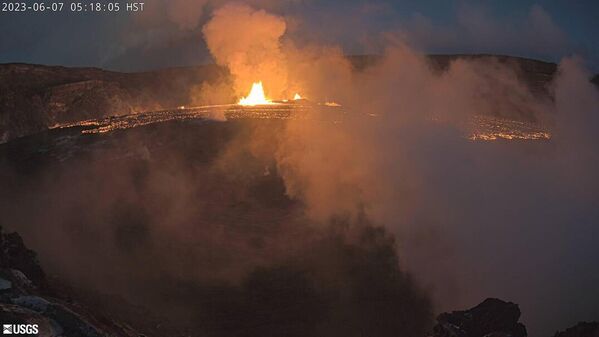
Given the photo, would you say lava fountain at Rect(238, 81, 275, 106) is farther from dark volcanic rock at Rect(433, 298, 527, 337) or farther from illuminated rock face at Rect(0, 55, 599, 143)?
dark volcanic rock at Rect(433, 298, 527, 337)

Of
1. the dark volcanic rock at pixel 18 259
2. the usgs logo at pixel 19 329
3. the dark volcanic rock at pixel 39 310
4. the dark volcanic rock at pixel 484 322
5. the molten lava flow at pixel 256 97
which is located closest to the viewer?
the usgs logo at pixel 19 329

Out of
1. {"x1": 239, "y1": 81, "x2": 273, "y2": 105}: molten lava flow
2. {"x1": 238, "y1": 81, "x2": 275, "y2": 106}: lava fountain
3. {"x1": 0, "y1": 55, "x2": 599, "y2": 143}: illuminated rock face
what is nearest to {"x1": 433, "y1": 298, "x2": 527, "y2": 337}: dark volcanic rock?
{"x1": 239, "y1": 81, "x2": 273, "y2": 105}: molten lava flow

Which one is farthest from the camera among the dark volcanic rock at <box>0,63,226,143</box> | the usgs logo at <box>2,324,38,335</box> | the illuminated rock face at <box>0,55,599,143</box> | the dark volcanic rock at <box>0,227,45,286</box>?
the dark volcanic rock at <box>0,63,226,143</box>

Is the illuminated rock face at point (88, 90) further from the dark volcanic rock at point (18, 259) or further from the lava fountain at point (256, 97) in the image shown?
the dark volcanic rock at point (18, 259)

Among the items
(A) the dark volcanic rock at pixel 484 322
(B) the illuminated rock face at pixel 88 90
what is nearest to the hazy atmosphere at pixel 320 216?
(A) the dark volcanic rock at pixel 484 322

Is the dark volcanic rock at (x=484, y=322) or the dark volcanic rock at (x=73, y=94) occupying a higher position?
the dark volcanic rock at (x=73, y=94)

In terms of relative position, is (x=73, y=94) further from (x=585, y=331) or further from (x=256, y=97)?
(x=585, y=331)

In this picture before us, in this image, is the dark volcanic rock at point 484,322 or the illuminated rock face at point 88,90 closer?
the dark volcanic rock at point 484,322
